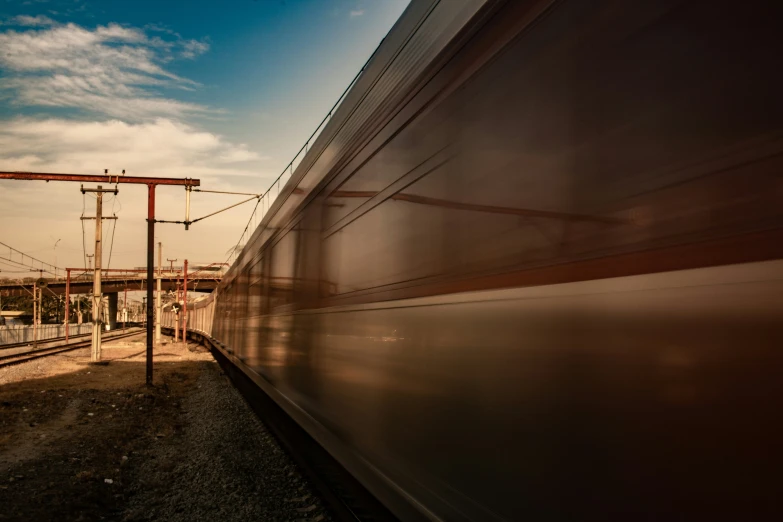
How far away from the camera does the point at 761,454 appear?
1.22 metres

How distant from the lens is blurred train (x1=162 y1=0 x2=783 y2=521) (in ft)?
4.26

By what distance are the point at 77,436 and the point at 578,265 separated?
9.10 meters

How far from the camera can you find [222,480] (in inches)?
244

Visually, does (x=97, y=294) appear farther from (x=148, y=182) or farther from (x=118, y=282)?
(x=118, y=282)

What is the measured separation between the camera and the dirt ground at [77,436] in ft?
18.8

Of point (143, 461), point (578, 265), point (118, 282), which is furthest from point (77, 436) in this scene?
point (118, 282)

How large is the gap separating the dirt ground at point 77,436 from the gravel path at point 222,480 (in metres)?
0.28

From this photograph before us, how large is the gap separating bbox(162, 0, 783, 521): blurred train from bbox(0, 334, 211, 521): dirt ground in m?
3.78

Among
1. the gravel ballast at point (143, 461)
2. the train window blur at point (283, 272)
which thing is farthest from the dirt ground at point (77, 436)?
the train window blur at point (283, 272)

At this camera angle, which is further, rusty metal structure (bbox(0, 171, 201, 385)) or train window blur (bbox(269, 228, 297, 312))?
rusty metal structure (bbox(0, 171, 201, 385))

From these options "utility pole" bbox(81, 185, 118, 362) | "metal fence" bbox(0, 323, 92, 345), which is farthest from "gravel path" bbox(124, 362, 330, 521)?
"metal fence" bbox(0, 323, 92, 345)

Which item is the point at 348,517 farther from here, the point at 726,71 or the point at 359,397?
the point at 726,71

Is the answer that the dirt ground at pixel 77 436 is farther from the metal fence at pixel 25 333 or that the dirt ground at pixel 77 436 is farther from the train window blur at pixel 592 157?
the metal fence at pixel 25 333

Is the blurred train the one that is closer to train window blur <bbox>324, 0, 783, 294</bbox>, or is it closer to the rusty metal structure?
train window blur <bbox>324, 0, 783, 294</bbox>
